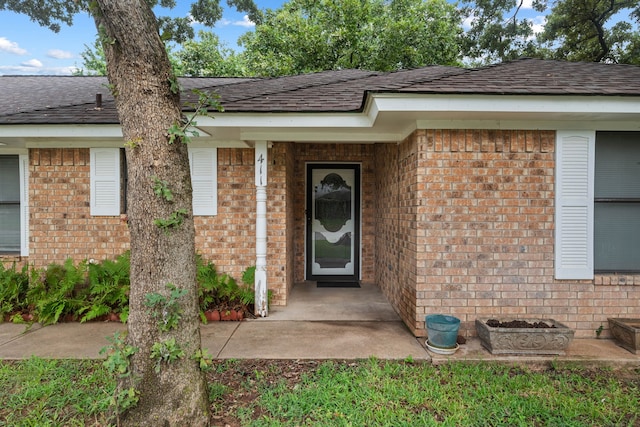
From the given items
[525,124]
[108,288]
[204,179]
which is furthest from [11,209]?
[525,124]

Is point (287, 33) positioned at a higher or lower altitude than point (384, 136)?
higher

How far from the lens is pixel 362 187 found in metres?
6.51

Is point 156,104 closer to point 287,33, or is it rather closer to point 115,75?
point 115,75

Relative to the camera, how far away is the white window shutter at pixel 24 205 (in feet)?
16.4

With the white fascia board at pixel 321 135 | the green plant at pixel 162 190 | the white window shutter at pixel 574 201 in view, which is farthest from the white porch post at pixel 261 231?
the white window shutter at pixel 574 201

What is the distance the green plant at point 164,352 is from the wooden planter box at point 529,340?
284 cm

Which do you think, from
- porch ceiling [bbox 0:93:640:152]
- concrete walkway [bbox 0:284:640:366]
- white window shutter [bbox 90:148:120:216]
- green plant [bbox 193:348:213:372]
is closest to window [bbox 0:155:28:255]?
porch ceiling [bbox 0:93:640:152]

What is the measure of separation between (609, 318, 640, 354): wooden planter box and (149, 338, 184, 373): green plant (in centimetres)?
418

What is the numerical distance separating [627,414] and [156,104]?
156 inches

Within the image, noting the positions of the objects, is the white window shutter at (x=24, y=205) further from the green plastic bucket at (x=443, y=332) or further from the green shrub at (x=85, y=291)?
the green plastic bucket at (x=443, y=332)

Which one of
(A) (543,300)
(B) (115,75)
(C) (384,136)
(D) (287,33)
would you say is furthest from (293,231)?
(D) (287,33)

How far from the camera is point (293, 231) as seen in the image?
621cm

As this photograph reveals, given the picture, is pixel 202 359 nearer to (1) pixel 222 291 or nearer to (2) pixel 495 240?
(1) pixel 222 291

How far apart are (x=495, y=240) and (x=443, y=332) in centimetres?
124
